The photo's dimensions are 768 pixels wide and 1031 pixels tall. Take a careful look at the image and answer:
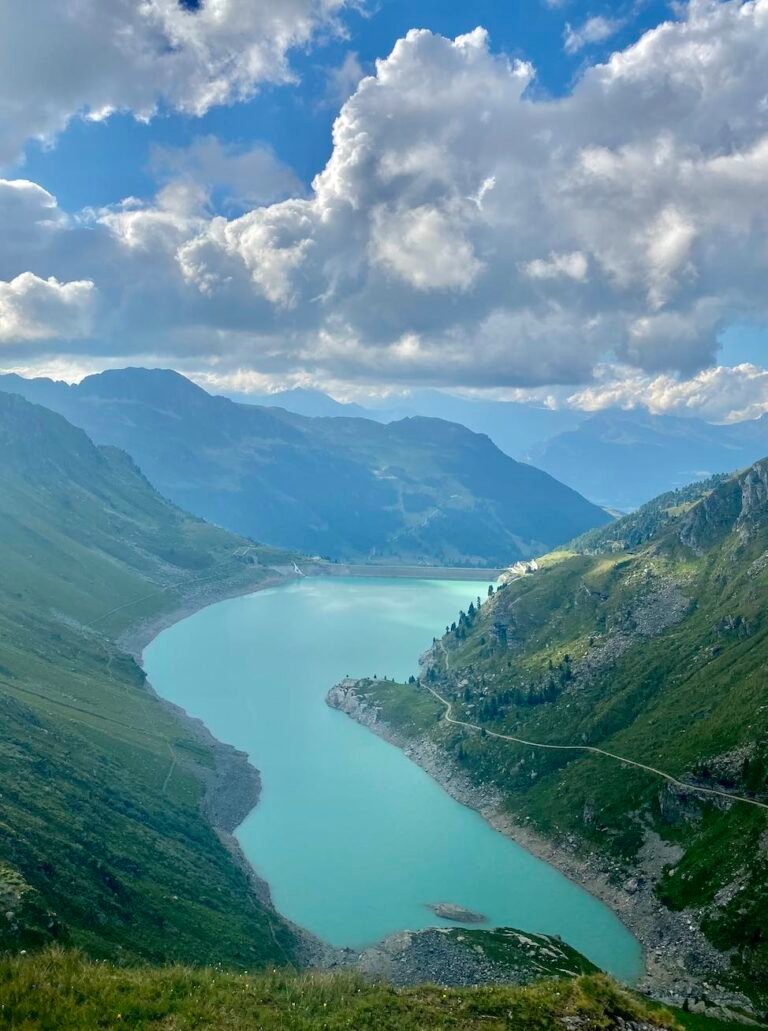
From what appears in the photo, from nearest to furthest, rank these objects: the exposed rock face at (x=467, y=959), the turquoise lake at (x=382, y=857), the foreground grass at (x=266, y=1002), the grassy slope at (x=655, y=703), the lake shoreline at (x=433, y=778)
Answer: the foreground grass at (x=266, y=1002), the exposed rock face at (x=467, y=959), the lake shoreline at (x=433, y=778), the turquoise lake at (x=382, y=857), the grassy slope at (x=655, y=703)

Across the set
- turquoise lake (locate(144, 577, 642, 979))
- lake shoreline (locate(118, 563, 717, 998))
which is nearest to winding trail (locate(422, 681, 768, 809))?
lake shoreline (locate(118, 563, 717, 998))

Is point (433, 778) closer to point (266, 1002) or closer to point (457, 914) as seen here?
point (457, 914)

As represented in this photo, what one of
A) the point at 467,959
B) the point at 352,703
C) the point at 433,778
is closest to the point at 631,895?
the point at 467,959

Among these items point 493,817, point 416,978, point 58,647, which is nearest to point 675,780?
point 493,817

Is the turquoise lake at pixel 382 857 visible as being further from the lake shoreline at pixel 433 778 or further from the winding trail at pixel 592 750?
the winding trail at pixel 592 750

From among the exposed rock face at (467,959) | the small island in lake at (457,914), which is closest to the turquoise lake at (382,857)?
the small island in lake at (457,914)

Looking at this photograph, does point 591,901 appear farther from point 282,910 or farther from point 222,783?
point 222,783

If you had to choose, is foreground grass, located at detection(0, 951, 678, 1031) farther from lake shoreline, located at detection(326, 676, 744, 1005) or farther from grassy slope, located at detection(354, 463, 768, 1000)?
grassy slope, located at detection(354, 463, 768, 1000)
